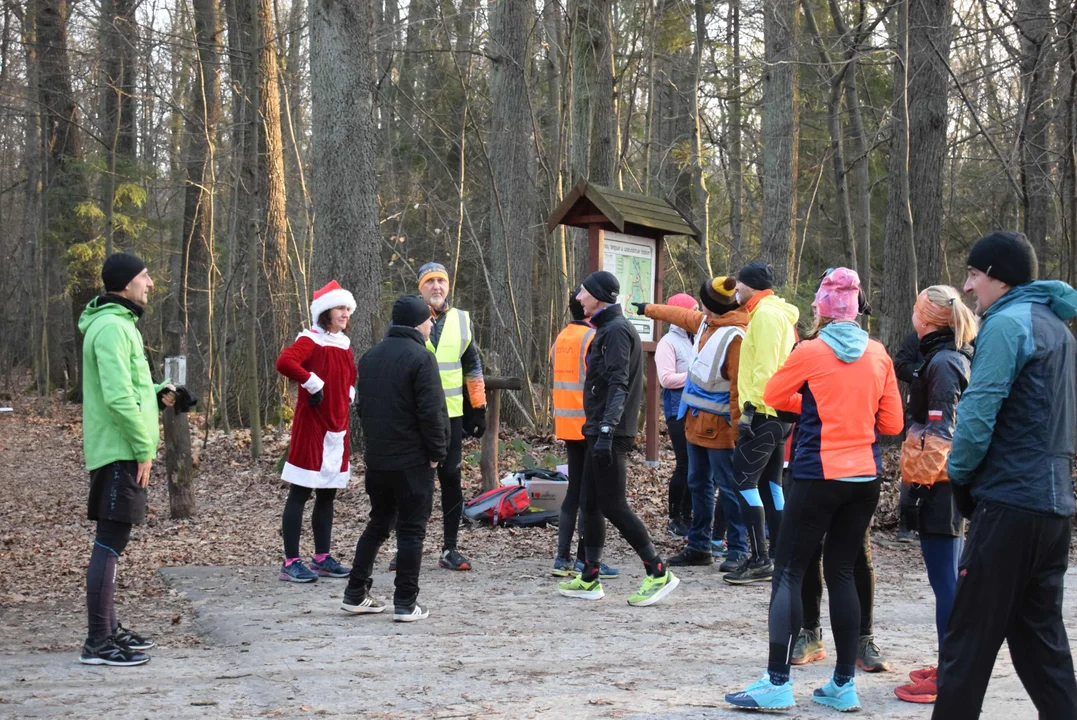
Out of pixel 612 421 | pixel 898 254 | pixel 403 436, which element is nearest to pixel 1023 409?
pixel 612 421

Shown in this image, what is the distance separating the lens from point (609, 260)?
9875mm

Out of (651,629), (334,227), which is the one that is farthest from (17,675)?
(334,227)

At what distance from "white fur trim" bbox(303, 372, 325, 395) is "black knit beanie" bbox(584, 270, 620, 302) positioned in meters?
2.01

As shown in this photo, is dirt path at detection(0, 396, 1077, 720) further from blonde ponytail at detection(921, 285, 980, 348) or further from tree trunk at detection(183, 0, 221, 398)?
tree trunk at detection(183, 0, 221, 398)

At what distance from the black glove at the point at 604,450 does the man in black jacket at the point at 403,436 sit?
0.97 meters

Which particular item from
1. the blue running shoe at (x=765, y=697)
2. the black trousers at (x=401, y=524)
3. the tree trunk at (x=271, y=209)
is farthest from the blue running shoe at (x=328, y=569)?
the tree trunk at (x=271, y=209)

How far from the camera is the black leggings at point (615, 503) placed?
676 centimetres

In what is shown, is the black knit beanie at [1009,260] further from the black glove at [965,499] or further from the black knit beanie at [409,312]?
the black knit beanie at [409,312]

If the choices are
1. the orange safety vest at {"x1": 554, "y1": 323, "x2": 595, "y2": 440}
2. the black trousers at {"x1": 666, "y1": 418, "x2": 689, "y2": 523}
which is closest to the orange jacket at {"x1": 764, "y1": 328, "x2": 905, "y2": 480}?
the orange safety vest at {"x1": 554, "y1": 323, "x2": 595, "y2": 440}

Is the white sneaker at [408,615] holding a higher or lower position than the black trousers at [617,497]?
lower

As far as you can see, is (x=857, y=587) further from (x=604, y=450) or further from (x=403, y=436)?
(x=403, y=436)

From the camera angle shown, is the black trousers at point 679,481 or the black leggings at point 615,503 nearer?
the black leggings at point 615,503

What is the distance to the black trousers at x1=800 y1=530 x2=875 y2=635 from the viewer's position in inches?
206

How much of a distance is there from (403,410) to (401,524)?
0.71 meters
